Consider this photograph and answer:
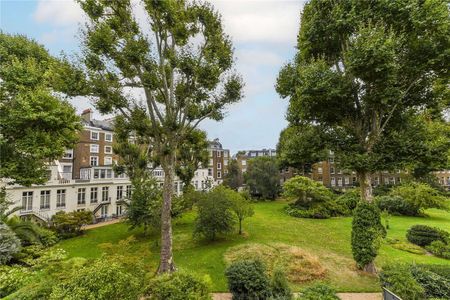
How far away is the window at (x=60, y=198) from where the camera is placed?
92.0ft

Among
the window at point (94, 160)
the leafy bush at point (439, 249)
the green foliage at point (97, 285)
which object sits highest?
the window at point (94, 160)

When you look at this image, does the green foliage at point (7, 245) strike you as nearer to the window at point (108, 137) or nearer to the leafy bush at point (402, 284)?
the leafy bush at point (402, 284)

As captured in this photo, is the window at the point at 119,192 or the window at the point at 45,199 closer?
the window at the point at 45,199

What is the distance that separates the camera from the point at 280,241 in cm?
1784

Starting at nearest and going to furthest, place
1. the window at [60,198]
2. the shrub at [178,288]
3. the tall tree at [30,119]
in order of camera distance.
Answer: the shrub at [178,288] < the tall tree at [30,119] < the window at [60,198]

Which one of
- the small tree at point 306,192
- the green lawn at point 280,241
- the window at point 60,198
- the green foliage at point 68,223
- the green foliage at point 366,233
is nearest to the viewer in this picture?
the green foliage at point 366,233

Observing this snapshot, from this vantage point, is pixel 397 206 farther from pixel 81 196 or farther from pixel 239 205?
pixel 81 196

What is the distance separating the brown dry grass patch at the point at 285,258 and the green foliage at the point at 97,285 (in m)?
6.01

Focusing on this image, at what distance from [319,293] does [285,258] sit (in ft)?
19.5

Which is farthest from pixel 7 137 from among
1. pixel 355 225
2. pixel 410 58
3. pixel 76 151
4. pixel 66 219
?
pixel 76 151

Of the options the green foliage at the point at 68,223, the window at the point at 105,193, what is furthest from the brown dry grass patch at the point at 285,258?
the window at the point at 105,193

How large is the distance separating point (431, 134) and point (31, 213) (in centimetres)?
3400

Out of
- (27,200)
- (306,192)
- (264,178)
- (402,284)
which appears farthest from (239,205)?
(264,178)

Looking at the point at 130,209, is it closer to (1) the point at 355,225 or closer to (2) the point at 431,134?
(1) the point at 355,225
